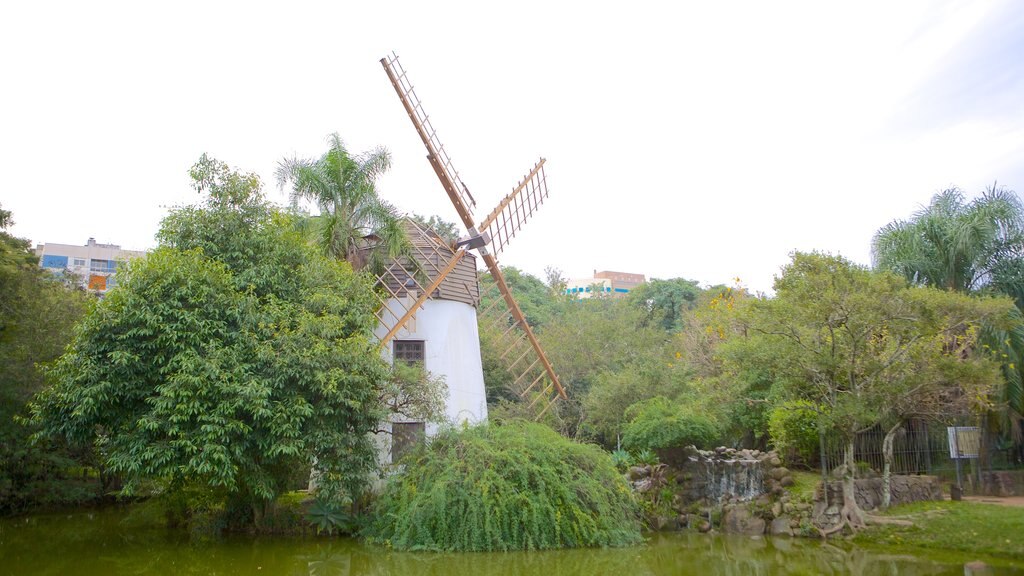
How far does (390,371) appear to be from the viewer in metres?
13.3

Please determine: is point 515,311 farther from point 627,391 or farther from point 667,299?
point 667,299

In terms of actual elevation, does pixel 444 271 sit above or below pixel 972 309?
above

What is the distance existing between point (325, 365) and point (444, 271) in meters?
5.08

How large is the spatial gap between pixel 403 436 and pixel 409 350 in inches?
101

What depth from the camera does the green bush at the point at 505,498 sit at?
39.0 feet

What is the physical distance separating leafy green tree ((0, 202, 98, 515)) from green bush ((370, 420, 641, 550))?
808 cm

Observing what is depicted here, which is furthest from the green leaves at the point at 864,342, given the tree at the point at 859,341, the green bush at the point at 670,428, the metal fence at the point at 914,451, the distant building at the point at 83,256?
the distant building at the point at 83,256

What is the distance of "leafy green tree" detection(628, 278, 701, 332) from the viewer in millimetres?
34466

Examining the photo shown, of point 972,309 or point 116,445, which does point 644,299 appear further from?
point 116,445

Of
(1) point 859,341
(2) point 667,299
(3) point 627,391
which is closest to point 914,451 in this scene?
(1) point 859,341

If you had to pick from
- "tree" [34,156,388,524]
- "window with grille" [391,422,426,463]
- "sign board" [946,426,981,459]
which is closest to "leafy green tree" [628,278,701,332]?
"sign board" [946,426,981,459]

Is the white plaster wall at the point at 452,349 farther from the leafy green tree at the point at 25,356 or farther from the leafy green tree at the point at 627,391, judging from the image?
the leafy green tree at the point at 25,356

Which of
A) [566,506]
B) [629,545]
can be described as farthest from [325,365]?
[629,545]

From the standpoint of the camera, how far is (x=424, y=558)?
11.4 m
